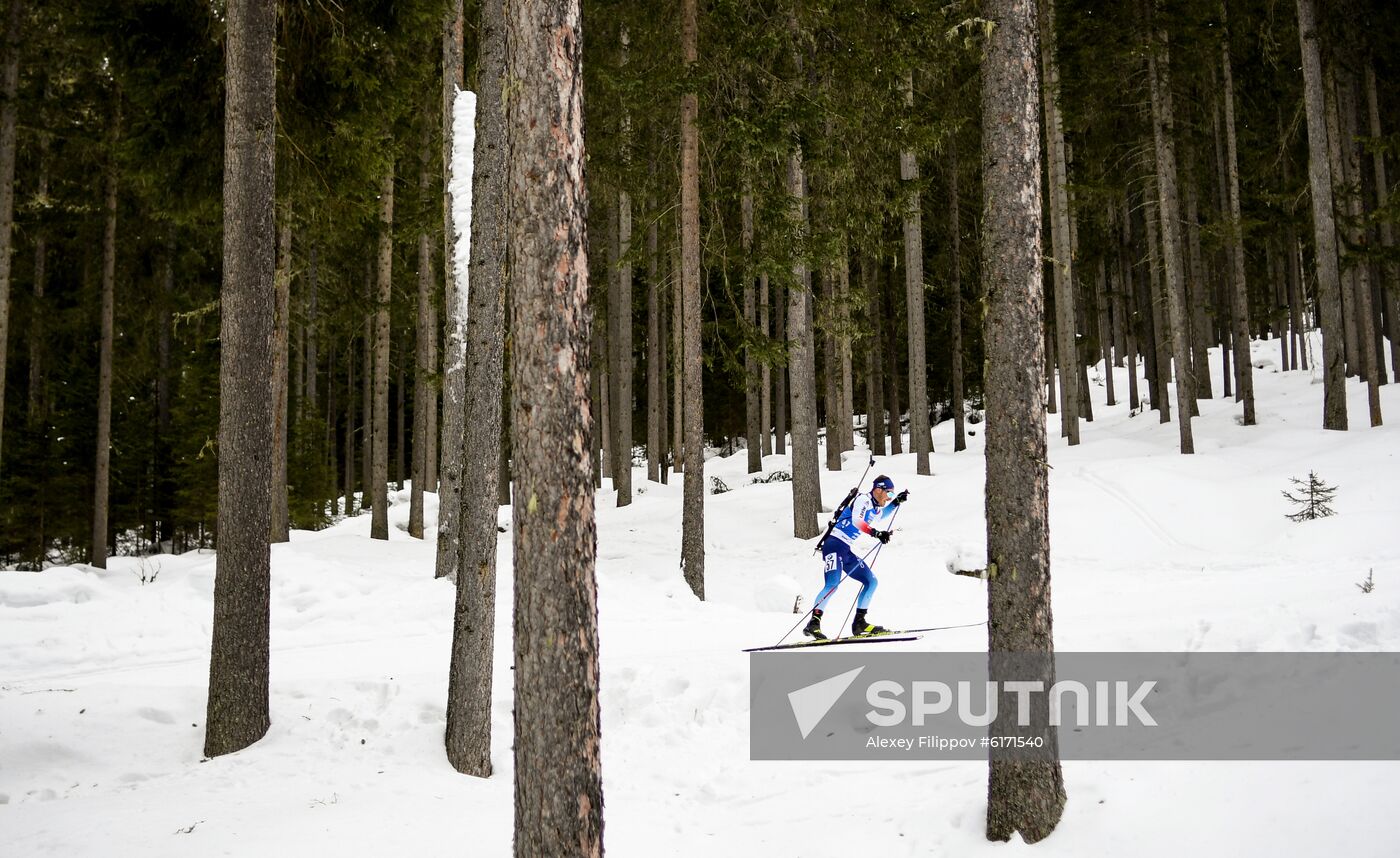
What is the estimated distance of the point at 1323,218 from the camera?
17.0m

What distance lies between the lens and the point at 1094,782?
5.63 meters

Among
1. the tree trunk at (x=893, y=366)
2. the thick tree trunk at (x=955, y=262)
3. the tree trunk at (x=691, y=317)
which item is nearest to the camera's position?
the tree trunk at (x=691, y=317)

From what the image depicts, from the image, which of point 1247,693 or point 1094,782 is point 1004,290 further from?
point 1247,693

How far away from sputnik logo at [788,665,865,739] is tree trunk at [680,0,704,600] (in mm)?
4423

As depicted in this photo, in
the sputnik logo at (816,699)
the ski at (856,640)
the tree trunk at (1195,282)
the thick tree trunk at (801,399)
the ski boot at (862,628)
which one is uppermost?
the tree trunk at (1195,282)

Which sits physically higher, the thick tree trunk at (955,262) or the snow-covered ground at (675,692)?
the thick tree trunk at (955,262)

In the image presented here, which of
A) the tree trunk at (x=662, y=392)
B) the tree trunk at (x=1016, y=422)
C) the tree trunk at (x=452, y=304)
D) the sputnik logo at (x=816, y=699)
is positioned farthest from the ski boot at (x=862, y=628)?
the tree trunk at (x=662, y=392)

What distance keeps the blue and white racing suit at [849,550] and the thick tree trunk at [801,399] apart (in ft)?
15.6

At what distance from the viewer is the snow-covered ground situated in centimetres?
535

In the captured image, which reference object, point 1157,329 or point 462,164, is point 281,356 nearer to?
point 462,164

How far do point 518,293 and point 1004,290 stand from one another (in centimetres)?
321

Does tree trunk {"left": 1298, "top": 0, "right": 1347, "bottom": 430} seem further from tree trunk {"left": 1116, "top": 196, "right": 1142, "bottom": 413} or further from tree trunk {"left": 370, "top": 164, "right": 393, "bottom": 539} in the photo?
tree trunk {"left": 370, "top": 164, "right": 393, "bottom": 539}

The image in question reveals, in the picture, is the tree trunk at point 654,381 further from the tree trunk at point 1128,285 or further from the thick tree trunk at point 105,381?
the tree trunk at point 1128,285

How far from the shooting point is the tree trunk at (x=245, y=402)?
6.91 m
